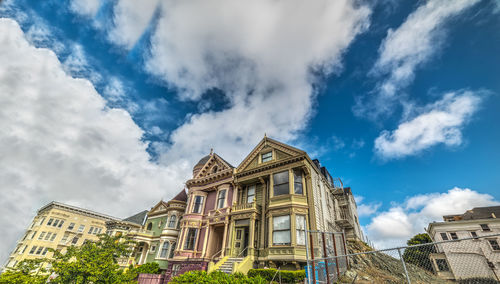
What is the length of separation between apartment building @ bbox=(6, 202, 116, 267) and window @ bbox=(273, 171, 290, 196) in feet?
151

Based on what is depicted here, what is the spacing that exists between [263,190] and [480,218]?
35968 millimetres

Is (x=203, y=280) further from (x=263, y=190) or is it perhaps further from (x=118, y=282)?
(x=263, y=190)

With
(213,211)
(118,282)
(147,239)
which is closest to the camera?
(118,282)

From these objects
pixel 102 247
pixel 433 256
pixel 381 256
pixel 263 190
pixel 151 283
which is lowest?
pixel 151 283

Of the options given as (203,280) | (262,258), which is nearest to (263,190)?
(262,258)

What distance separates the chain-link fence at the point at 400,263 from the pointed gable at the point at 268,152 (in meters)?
7.13

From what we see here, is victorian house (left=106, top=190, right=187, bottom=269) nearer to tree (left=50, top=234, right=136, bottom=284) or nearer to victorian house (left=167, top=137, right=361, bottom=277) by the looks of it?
victorian house (left=167, top=137, right=361, bottom=277)

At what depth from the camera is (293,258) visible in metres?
15.0

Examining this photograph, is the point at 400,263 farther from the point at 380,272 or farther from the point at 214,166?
the point at 214,166

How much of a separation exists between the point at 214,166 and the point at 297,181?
11178 millimetres

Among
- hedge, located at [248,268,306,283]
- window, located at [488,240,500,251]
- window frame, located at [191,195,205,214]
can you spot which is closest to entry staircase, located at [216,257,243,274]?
hedge, located at [248,268,306,283]

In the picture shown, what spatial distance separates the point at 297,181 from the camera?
18688 mm

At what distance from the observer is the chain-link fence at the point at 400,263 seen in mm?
9547

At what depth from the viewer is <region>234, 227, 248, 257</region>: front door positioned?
1894cm
